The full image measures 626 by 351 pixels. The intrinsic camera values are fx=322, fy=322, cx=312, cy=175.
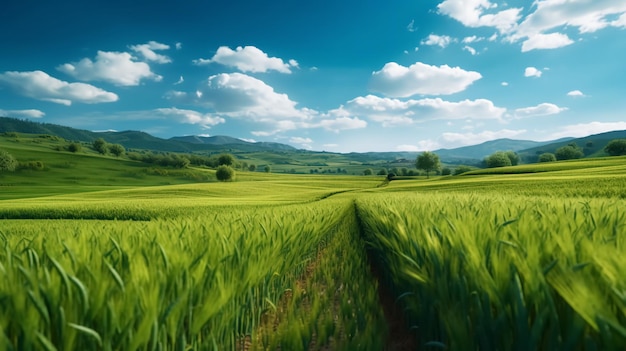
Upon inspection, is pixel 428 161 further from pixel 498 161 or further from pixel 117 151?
pixel 117 151

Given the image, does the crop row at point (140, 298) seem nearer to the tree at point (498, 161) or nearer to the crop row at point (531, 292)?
the crop row at point (531, 292)

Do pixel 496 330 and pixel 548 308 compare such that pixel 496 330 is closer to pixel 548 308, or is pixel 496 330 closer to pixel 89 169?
pixel 548 308

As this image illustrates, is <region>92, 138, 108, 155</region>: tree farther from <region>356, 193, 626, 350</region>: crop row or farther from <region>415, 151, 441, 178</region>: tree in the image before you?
<region>356, 193, 626, 350</region>: crop row

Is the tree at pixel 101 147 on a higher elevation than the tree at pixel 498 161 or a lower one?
higher

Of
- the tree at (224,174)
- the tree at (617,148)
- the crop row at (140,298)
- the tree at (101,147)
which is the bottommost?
the tree at (224,174)

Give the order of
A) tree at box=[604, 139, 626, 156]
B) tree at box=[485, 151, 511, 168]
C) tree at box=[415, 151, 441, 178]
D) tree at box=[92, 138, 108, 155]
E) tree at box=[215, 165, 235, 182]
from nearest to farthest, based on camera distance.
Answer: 1. tree at box=[215, 165, 235, 182]
2. tree at box=[604, 139, 626, 156]
3. tree at box=[415, 151, 441, 178]
4. tree at box=[485, 151, 511, 168]
5. tree at box=[92, 138, 108, 155]

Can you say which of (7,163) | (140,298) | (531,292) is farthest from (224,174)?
(531,292)

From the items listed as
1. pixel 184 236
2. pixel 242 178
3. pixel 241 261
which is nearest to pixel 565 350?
pixel 241 261

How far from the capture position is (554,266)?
48.2 inches

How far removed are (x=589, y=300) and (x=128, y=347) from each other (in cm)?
167

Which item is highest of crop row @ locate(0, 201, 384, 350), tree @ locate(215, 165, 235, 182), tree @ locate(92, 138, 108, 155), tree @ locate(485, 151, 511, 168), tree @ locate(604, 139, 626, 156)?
tree @ locate(92, 138, 108, 155)

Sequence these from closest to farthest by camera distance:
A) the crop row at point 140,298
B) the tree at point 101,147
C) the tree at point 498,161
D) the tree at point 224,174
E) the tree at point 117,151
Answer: the crop row at point 140,298, the tree at point 224,174, the tree at point 498,161, the tree at point 101,147, the tree at point 117,151

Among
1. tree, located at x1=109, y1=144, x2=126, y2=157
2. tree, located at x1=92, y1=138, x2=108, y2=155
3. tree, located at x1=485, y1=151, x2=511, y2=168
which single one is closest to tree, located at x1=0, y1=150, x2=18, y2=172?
tree, located at x1=92, y1=138, x2=108, y2=155

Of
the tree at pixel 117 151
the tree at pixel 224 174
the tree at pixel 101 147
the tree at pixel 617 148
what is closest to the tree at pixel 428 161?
the tree at pixel 617 148
